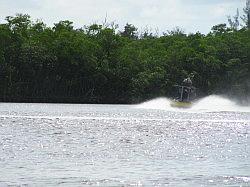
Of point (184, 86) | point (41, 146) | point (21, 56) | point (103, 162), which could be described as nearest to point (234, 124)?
point (184, 86)

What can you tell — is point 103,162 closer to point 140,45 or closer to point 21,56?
point 21,56

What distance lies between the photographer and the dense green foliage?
433 ft

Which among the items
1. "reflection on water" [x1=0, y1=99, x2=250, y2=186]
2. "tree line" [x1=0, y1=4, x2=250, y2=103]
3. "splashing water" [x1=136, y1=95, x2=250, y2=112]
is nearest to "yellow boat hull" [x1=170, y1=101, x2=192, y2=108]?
"splashing water" [x1=136, y1=95, x2=250, y2=112]

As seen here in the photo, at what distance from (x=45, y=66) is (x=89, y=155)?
101 metres

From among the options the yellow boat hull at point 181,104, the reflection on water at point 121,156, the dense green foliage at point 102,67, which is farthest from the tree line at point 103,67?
the reflection on water at point 121,156

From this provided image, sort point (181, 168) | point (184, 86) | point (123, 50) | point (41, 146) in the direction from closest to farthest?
point (181, 168) → point (41, 146) → point (184, 86) → point (123, 50)

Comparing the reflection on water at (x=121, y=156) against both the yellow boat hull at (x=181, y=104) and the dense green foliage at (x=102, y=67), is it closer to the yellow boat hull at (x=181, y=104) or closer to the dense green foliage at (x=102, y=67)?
the yellow boat hull at (x=181, y=104)

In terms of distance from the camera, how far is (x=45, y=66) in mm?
133750

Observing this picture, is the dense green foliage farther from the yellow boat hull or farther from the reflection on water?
the reflection on water

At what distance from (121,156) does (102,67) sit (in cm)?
10307

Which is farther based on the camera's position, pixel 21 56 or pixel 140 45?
pixel 140 45

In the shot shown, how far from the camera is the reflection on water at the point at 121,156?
1004 inches

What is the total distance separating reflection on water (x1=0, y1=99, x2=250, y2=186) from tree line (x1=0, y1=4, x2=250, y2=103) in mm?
75141

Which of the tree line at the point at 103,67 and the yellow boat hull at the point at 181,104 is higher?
the tree line at the point at 103,67
